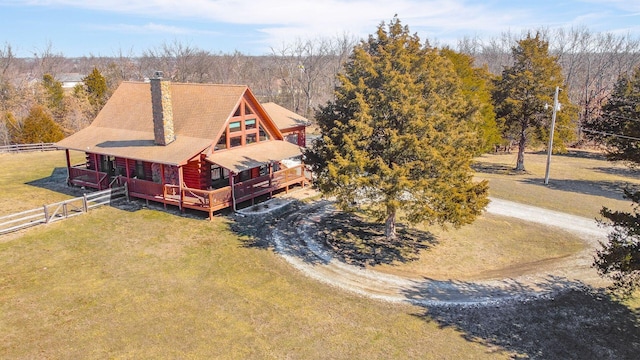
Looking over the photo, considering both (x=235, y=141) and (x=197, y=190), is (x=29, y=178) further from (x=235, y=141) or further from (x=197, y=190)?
(x=235, y=141)

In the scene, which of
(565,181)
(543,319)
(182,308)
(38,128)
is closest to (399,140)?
(543,319)

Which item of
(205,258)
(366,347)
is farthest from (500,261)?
(205,258)

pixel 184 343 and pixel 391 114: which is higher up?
pixel 391 114

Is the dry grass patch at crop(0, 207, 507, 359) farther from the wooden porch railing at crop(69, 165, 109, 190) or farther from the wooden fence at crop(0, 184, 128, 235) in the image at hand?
the wooden porch railing at crop(69, 165, 109, 190)

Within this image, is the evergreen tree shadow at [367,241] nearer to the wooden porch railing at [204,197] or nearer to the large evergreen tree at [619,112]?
the wooden porch railing at [204,197]

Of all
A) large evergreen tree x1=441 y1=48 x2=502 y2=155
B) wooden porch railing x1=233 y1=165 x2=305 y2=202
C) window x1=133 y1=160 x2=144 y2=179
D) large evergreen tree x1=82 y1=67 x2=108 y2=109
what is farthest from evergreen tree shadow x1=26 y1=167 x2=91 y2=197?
large evergreen tree x1=441 y1=48 x2=502 y2=155

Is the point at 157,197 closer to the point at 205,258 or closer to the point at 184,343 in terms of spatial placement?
the point at 205,258

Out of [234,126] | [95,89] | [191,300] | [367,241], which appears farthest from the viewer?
[95,89]
